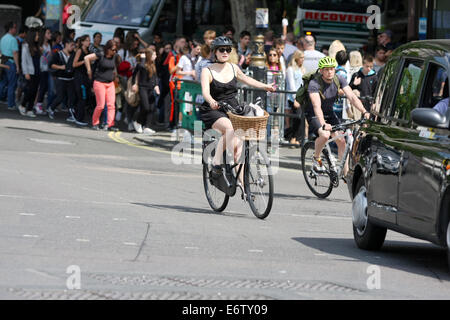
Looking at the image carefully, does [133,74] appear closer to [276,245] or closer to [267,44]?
[267,44]

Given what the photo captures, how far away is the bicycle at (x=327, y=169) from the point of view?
1474 centimetres

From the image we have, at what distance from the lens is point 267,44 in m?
25.3

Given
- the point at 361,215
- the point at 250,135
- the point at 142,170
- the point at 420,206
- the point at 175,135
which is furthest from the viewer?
the point at 175,135

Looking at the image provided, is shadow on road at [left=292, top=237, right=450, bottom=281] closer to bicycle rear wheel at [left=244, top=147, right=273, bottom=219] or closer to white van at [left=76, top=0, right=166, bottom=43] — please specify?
bicycle rear wheel at [left=244, top=147, right=273, bottom=219]

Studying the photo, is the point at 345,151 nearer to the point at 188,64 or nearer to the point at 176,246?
the point at 176,246

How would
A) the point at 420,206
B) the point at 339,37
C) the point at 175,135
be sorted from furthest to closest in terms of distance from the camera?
1. the point at 339,37
2. the point at 175,135
3. the point at 420,206

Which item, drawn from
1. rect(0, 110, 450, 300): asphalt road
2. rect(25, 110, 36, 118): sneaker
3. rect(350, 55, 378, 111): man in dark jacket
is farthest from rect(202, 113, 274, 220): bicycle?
rect(25, 110, 36, 118): sneaker

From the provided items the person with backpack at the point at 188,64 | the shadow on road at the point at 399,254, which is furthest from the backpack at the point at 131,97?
the shadow on road at the point at 399,254

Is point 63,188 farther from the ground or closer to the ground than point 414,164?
closer to the ground

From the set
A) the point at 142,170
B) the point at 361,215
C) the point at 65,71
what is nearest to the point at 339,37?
the point at 65,71

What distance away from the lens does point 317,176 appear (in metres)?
15.2

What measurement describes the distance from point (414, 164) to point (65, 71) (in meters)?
17.8

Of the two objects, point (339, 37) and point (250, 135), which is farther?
point (339, 37)

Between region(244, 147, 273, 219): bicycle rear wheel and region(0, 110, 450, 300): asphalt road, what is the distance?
22cm
